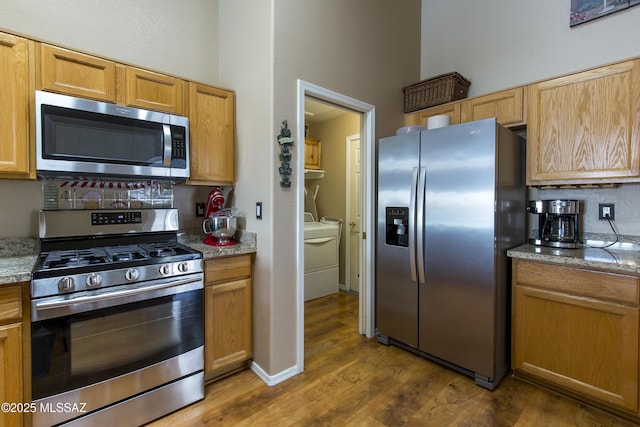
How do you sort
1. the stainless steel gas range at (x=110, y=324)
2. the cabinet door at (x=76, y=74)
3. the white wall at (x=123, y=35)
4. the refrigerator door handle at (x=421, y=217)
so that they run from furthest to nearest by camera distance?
the refrigerator door handle at (x=421, y=217) < the white wall at (x=123, y=35) < the cabinet door at (x=76, y=74) < the stainless steel gas range at (x=110, y=324)

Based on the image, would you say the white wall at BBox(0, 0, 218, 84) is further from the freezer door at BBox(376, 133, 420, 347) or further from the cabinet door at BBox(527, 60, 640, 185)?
the cabinet door at BBox(527, 60, 640, 185)

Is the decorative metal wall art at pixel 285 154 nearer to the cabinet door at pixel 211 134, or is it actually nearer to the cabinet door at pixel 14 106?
the cabinet door at pixel 211 134

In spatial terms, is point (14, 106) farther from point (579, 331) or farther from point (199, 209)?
A: point (579, 331)

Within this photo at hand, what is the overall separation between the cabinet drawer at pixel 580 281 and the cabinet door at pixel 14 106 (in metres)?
3.09

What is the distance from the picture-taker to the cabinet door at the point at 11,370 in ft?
4.45

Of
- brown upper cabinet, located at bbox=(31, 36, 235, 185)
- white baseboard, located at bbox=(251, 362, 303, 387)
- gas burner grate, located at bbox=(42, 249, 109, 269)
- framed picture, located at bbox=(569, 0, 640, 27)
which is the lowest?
white baseboard, located at bbox=(251, 362, 303, 387)

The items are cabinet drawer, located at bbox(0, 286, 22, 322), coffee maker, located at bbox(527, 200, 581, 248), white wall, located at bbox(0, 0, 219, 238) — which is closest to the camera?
cabinet drawer, located at bbox(0, 286, 22, 322)

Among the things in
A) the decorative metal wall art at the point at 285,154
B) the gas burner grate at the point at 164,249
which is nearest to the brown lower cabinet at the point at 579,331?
the decorative metal wall art at the point at 285,154

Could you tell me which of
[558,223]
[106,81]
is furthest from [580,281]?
[106,81]

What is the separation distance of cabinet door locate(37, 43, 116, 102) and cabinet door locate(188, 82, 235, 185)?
19.7 inches

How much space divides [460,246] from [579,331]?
2.72 ft

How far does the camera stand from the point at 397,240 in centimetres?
249

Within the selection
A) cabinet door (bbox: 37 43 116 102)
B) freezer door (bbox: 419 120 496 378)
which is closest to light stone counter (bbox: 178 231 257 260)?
cabinet door (bbox: 37 43 116 102)

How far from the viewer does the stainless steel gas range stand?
4.73ft
